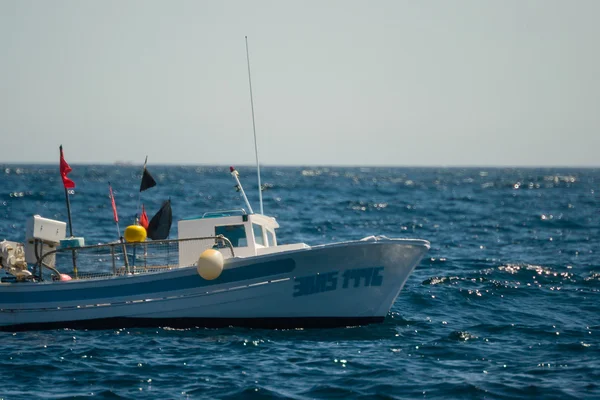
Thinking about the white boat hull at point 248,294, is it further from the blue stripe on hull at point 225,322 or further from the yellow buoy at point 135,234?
the yellow buoy at point 135,234

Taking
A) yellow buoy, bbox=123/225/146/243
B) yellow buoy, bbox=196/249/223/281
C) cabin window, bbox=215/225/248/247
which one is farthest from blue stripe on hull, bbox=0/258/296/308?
cabin window, bbox=215/225/248/247

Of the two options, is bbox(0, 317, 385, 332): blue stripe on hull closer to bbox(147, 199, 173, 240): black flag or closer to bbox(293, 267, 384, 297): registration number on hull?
bbox(293, 267, 384, 297): registration number on hull

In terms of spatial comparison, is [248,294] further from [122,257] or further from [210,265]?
[122,257]

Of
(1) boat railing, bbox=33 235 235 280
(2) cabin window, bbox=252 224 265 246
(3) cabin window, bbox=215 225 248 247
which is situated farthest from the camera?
(2) cabin window, bbox=252 224 265 246

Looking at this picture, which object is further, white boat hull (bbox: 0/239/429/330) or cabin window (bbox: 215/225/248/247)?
cabin window (bbox: 215/225/248/247)

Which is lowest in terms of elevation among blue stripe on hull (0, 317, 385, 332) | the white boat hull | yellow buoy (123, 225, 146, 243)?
blue stripe on hull (0, 317, 385, 332)

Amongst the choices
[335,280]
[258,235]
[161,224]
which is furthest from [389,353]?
[161,224]

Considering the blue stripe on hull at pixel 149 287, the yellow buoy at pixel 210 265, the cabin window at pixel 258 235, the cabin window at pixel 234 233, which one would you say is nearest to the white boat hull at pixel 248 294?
the blue stripe on hull at pixel 149 287

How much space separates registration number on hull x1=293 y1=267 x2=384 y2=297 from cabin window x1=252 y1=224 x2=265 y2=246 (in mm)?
1992

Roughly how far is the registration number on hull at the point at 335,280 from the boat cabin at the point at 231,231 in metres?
1.26

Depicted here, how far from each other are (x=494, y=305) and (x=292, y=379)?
26.0ft

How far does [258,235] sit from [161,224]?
2.13m

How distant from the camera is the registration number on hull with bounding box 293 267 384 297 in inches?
595

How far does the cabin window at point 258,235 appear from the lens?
55.0 feet
